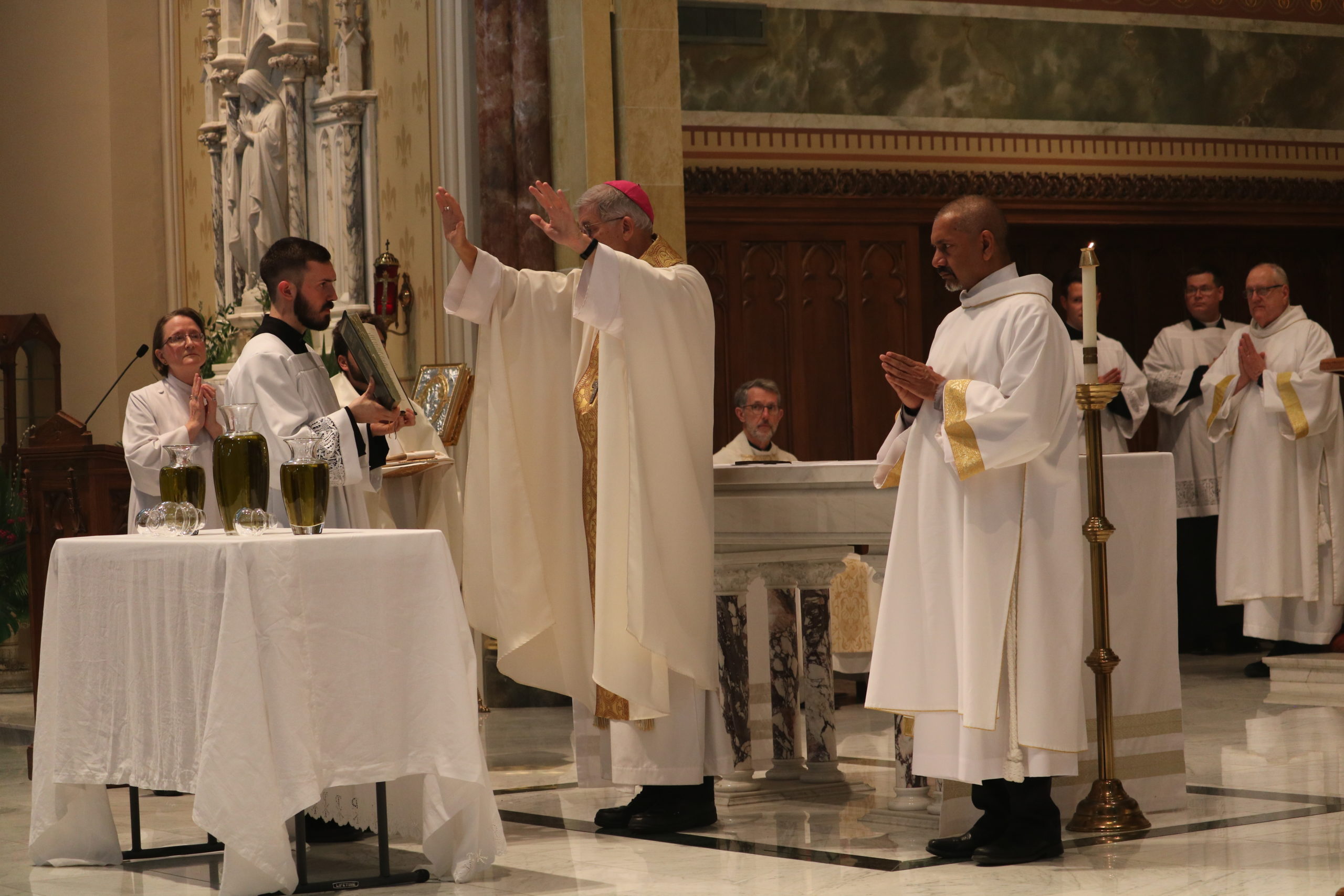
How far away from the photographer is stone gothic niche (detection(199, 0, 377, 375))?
362 inches

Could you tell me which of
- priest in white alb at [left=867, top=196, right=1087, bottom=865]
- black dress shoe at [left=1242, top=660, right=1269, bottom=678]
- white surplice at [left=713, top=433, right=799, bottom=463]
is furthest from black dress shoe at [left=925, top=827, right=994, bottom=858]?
black dress shoe at [left=1242, top=660, right=1269, bottom=678]

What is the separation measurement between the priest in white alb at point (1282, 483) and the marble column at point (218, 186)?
5.54 m

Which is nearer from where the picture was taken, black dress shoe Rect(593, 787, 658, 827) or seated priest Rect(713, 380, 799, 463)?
black dress shoe Rect(593, 787, 658, 827)

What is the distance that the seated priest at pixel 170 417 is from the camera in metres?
6.48

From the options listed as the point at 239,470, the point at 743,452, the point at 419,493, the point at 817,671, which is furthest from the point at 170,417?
the point at 743,452

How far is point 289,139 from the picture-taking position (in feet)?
31.4

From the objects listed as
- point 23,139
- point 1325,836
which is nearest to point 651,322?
point 1325,836

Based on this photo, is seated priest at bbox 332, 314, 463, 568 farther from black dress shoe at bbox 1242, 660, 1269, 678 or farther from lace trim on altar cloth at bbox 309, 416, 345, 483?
black dress shoe at bbox 1242, 660, 1269, 678

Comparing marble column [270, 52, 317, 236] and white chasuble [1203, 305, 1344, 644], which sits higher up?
marble column [270, 52, 317, 236]

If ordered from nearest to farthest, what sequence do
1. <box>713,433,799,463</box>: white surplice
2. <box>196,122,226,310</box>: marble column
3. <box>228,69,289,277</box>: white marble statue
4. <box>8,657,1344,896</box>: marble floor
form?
1. <box>8,657,1344,896</box>: marble floor
2. <box>713,433,799,463</box>: white surplice
3. <box>228,69,289,277</box>: white marble statue
4. <box>196,122,226,310</box>: marble column

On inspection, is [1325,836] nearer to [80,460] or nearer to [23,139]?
[80,460]

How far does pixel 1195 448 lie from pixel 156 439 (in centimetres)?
593

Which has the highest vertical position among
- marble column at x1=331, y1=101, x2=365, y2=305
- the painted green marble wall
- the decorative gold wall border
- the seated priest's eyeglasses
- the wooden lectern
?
the painted green marble wall

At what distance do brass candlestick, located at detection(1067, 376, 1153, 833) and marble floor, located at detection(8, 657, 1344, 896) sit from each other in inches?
3.4
